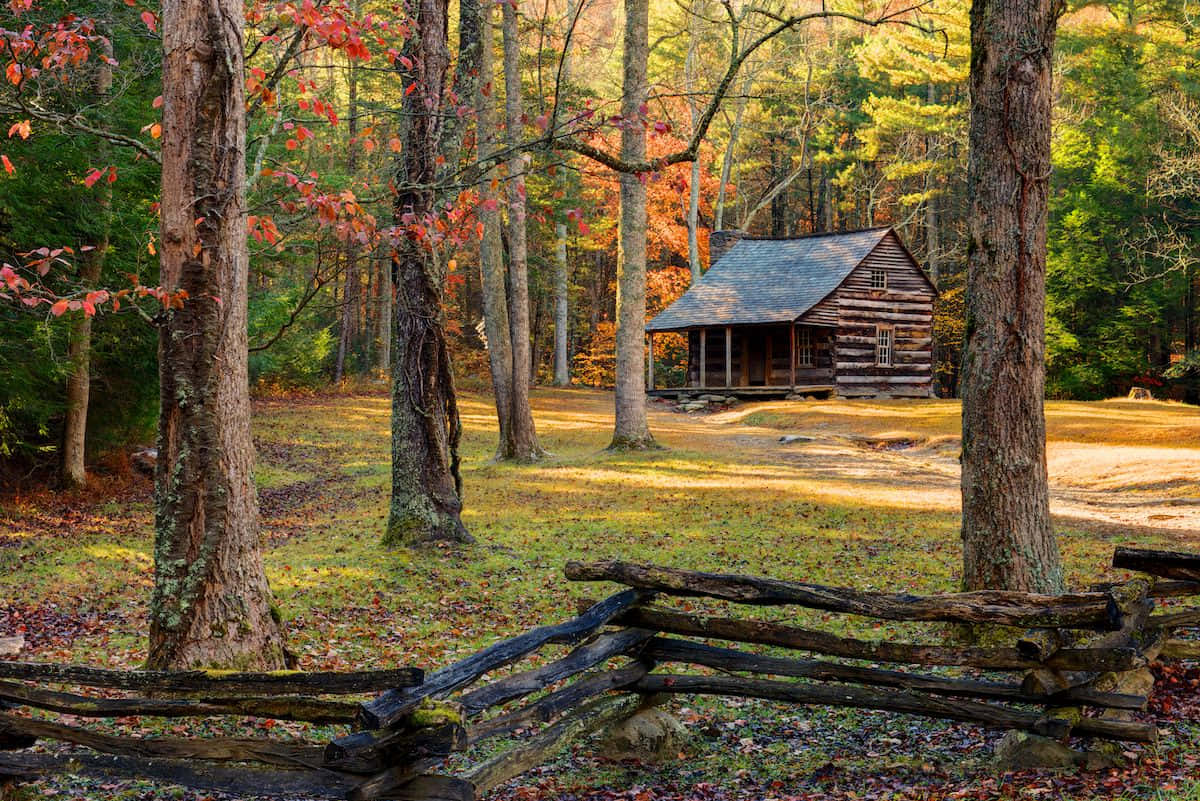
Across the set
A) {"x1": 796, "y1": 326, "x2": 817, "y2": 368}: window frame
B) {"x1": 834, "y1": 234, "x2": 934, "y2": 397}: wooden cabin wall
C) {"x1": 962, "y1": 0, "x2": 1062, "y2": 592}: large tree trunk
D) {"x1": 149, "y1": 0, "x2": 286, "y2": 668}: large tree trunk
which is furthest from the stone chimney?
{"x1": 149, "y1": 0, "x2": 286, "y2": 668}: large tree trunk

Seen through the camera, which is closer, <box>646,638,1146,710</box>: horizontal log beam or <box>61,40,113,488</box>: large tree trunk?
<box>646,638,1146,710</box>: horizontal log beam

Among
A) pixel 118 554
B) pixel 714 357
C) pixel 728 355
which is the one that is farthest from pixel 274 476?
pixel 714 357

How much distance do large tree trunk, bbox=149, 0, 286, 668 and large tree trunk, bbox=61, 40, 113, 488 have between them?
1017cm

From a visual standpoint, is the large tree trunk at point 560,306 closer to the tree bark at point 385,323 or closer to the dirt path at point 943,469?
the tree bark at point 385,323

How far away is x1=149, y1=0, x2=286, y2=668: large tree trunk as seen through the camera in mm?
6375

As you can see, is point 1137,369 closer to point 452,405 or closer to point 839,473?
point 839,473

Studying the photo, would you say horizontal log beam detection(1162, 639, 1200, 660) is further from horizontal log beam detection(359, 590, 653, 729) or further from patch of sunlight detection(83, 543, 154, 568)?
patch of sunlight detection(83, 543, 154, 568)

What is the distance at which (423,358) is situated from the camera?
11.7 meters

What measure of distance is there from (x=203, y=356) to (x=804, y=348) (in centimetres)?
3499

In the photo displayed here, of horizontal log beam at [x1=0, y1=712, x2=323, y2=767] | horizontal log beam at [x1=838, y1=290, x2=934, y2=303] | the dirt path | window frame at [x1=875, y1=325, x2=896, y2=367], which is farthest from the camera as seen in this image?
window frame at [x1=875, y1=325, x2=896, y2=367]

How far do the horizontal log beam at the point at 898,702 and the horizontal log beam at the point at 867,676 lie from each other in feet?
0.23

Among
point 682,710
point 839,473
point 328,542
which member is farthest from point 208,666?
point 839,473

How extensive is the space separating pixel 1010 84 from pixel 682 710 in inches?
220

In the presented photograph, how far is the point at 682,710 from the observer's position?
7645 millimetres
